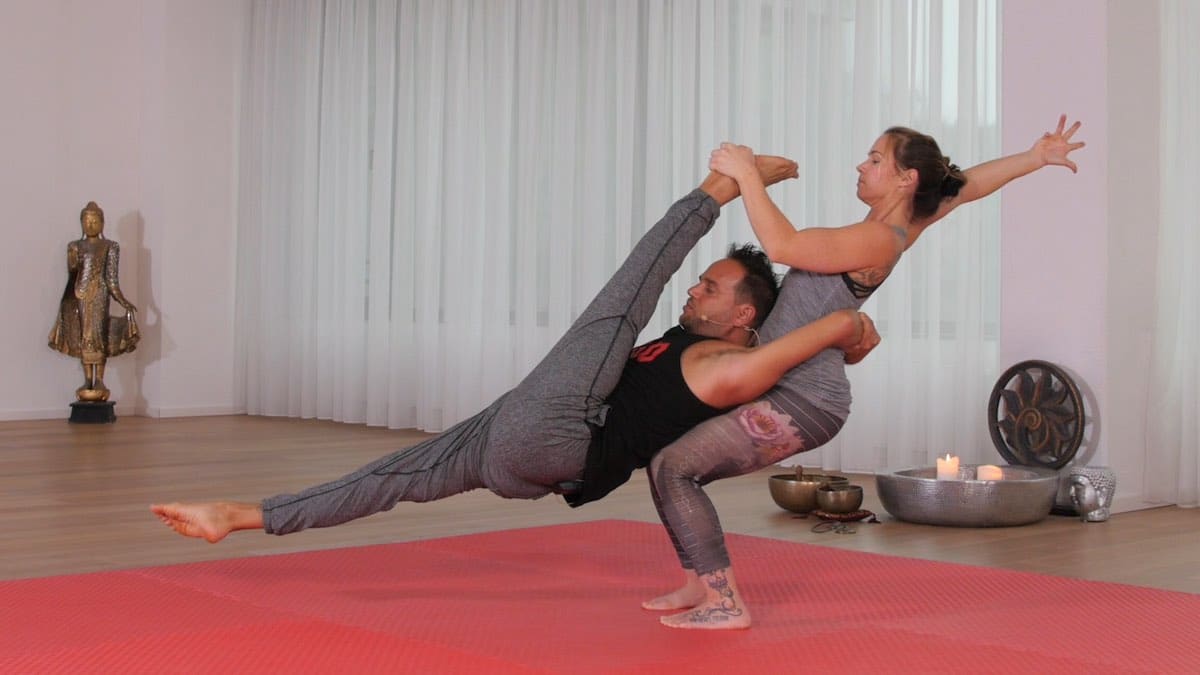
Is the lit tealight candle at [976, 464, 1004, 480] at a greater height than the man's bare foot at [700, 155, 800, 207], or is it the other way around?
the man's bare foot at [700, 155, 800, 207]

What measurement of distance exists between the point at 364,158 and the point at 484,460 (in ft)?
14.7

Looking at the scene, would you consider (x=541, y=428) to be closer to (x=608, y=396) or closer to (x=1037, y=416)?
(x=608, y=396)

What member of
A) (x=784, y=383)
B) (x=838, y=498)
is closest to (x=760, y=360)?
(x=784, y=383)

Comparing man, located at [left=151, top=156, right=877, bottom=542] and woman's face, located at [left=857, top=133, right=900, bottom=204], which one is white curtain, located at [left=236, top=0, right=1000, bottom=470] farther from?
man, located at [left=151, top=156, right=877, bottom=542]

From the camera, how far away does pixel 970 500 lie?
3.36 meters

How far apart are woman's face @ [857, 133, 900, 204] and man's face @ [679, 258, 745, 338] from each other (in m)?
0.27

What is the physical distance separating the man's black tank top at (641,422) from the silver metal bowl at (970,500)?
140 centimetres

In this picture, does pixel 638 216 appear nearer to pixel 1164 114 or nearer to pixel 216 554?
pixel 1164 114

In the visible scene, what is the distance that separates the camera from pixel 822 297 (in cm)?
225

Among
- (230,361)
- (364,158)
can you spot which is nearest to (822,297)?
(364,158)

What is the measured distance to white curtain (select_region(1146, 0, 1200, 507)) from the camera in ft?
12.1

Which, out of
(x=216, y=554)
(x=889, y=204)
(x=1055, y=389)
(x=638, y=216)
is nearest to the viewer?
(x=889, y=204)

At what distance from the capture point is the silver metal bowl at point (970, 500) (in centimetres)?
335

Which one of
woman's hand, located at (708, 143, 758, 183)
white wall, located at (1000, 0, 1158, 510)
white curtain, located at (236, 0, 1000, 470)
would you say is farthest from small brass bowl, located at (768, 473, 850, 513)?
woman's hand, located at (708, 143, 758, 183)
